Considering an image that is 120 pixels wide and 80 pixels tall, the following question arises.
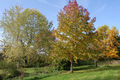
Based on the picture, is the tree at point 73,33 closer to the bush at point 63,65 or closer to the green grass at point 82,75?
the green grass at point 82,75

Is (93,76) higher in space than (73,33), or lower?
lower

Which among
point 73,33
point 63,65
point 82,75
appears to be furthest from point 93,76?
point 63,65

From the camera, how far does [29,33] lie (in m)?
17.6

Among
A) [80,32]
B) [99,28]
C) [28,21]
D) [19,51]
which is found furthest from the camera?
[99,28]

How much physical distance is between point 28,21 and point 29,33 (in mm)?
2112

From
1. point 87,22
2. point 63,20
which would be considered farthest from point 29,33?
point 87,22

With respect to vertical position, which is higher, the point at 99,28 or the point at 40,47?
the point at 99,28

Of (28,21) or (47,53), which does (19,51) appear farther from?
(28,21)

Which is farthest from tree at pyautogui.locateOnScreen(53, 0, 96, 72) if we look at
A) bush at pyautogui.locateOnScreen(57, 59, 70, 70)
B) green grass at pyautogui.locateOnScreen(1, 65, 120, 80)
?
bush at pyautogui.locateOnScreen(57, 59, 70, 70)

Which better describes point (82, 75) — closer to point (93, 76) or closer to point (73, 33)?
point (93, 76)

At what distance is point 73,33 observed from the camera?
1177cm

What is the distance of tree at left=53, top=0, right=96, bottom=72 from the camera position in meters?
11.8

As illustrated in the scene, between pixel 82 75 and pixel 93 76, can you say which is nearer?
→ pixel 93 76

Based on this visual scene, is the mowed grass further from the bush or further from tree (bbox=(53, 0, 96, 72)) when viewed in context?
the bush
